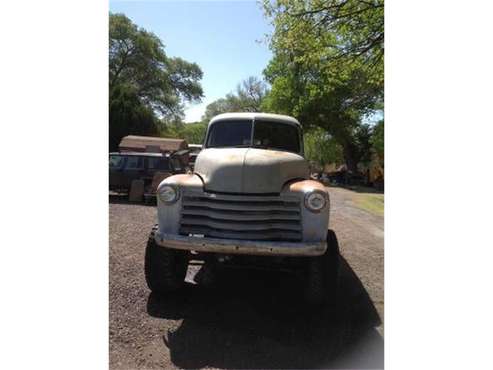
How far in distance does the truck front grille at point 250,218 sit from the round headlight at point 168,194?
27cm

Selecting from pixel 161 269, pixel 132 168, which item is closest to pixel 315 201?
pixel 161 269

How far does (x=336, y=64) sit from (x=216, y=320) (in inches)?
325

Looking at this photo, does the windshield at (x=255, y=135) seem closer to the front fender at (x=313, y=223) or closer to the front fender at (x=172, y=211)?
the front fender at (x=172, y=211)

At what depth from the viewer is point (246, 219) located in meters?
3.60

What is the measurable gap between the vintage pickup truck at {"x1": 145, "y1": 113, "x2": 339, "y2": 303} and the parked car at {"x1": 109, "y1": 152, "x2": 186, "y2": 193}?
8.94m

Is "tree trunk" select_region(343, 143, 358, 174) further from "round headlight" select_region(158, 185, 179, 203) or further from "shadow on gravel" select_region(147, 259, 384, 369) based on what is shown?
"round headlight" select_region(158, 185, 179, 203)

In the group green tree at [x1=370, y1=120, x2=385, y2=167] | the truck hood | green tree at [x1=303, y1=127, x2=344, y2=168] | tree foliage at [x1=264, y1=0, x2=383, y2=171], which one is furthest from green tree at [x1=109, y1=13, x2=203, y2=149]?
the truck hood

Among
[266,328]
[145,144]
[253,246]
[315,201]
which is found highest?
[145,144]

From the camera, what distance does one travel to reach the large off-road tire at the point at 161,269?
403 centimetres

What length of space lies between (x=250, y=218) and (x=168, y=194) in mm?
835

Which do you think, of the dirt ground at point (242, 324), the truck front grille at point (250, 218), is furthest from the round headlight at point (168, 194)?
the dirt ground at point (242, 324)

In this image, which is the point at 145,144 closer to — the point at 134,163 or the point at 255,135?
the point at 134,163

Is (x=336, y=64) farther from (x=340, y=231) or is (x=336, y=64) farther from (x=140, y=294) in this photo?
(x=140, y=294)

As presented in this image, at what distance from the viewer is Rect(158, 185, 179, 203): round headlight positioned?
3.73 metres
